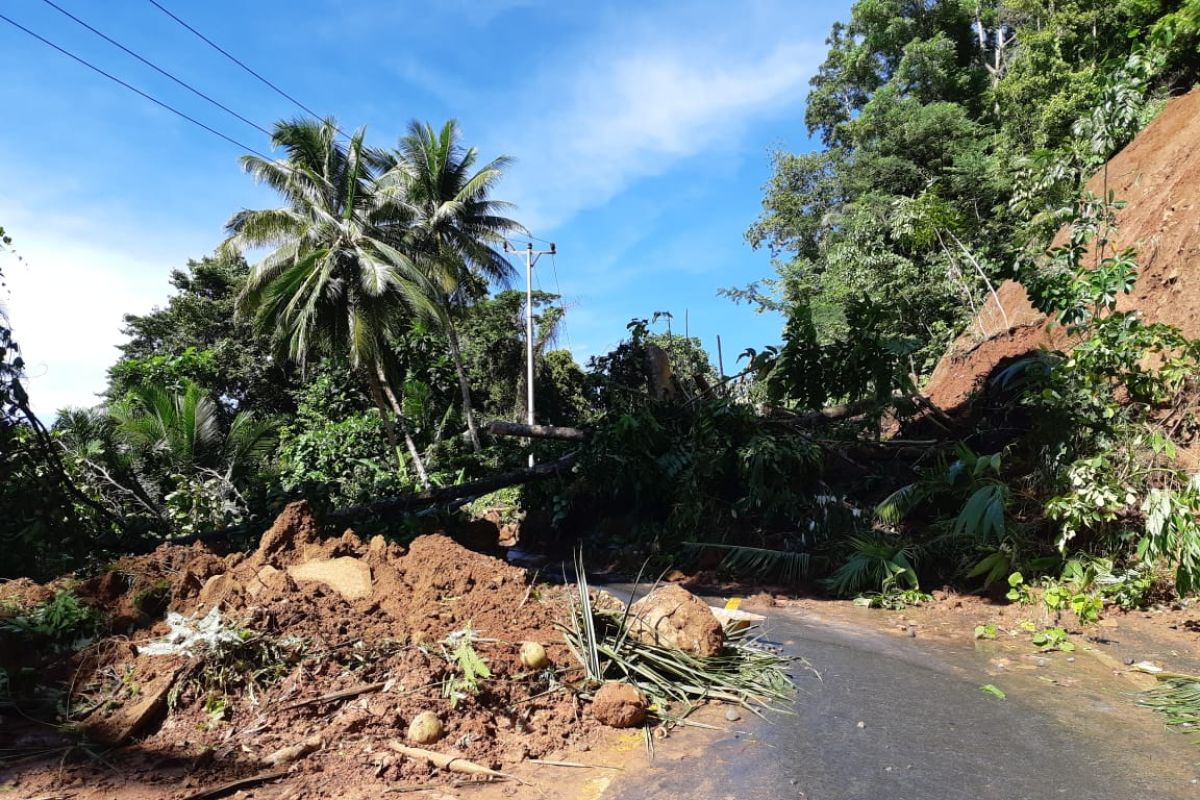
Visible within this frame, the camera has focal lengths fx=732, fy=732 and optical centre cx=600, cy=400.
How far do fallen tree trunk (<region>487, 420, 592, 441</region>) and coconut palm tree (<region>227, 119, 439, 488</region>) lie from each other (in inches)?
320

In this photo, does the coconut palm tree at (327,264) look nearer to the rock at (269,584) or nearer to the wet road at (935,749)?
the rock at (269,584)

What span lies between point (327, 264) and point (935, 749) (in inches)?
706

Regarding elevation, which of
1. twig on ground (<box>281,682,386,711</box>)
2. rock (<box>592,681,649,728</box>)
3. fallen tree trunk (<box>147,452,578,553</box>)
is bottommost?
rock (<box>592,681,649,728</box>)

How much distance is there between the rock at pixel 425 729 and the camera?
11.0ft

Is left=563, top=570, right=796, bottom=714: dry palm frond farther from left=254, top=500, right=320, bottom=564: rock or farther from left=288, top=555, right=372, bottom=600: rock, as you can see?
left=254, top=500, right=320, bottom=564: rock

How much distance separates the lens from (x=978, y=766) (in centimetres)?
314

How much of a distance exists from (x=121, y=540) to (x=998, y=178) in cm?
2061

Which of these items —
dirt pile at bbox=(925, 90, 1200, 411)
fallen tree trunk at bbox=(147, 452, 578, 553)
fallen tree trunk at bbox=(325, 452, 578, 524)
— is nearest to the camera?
dirt pile at bbox=(925, 90, 1200, 411)

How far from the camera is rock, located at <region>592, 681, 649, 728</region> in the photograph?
3.67 m

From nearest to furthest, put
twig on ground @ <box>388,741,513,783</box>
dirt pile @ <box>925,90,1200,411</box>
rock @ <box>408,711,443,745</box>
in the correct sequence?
1. twig on ground @ <box>388,741,513,783</box>
2. rock @ <box>408,711,443,745</box>
3. dirt pile @ <box>925,90,1200,411</box>

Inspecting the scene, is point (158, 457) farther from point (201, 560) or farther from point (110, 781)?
point (110, 781)

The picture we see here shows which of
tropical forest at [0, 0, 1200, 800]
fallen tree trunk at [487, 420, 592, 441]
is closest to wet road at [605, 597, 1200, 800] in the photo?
tropical forest at [0, 0, 1200, 800]

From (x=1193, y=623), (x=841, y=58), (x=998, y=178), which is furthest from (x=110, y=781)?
(x=841, y=58)

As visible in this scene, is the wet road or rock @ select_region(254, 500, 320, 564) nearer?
the wet road
